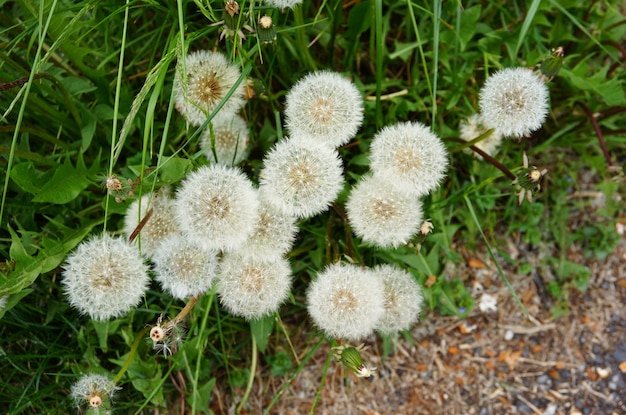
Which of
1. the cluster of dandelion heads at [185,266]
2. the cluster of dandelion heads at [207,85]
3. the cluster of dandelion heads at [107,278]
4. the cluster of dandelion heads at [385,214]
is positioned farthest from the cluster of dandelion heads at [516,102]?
the cluster of dandelion heads at [107,278]

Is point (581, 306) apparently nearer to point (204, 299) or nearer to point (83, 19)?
point (204, 299)

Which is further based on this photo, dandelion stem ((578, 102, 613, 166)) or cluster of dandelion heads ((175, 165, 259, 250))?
dandelion stem ((578, 102, 613, 166))

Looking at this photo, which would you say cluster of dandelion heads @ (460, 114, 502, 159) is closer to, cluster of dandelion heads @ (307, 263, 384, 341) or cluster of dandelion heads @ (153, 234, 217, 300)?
cluster of dandelion heads @ (307, 263, 384, 341)

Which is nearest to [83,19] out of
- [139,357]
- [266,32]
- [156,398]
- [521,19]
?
[266,32]

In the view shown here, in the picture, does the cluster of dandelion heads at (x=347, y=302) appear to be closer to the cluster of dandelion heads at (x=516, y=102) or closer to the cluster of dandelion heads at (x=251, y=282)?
the cluster of dandelion heads at (x=251, y=282)

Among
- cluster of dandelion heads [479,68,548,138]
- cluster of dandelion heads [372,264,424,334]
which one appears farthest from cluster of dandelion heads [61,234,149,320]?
cluster of dandelion heads [479,68,548,138]
